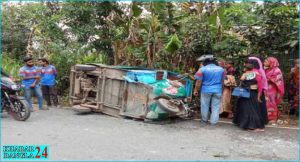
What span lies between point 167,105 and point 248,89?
5.27 feet

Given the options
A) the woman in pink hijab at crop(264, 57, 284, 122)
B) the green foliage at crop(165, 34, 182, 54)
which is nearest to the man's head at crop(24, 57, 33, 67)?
the green foliage at crop(165, 34, 182, 54)

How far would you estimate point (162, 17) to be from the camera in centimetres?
979

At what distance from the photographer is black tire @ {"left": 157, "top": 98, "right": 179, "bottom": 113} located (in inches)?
289

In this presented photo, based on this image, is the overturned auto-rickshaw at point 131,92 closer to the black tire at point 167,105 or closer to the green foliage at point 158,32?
the black tire at point 167,105

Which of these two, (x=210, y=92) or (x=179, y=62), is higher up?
(x=179, y=62)

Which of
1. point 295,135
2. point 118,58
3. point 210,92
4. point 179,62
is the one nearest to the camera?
point 295,135

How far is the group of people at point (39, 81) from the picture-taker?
8734 millimetres

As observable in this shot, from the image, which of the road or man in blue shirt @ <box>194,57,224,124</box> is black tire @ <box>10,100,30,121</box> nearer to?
the road

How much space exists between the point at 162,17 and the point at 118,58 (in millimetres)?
1707

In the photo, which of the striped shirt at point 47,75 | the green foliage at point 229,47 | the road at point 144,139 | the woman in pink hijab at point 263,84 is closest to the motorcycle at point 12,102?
the road at point 144,139

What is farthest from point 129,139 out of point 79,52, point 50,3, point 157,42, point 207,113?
point 50,3

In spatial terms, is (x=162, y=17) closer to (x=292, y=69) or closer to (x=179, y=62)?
(x=179, y=62)

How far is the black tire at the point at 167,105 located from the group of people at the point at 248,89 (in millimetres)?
716

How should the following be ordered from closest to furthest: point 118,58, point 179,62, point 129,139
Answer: point 129,139, point 179,62, point 118,58
